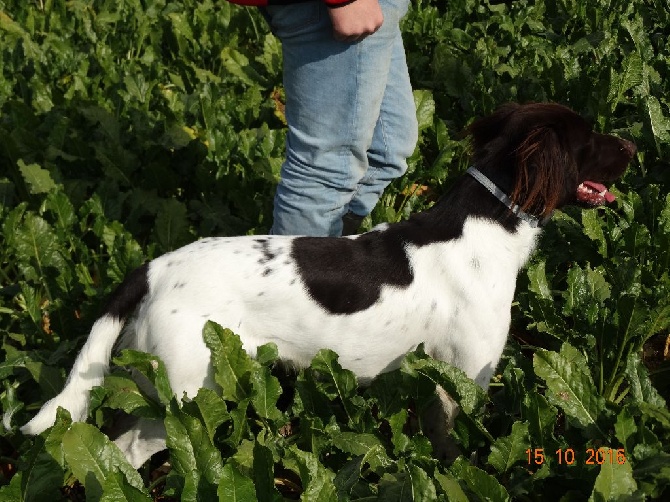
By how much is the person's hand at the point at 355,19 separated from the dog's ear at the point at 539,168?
2.24ft

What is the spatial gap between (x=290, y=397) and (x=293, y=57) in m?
1.46

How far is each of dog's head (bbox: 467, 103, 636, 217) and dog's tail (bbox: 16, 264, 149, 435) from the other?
136cm

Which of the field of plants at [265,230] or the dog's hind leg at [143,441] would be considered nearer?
the field of plants at [265,230]

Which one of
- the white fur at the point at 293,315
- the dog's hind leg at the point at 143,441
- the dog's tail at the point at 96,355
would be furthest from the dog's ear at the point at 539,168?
the dog's hind leg at the point at 143,441

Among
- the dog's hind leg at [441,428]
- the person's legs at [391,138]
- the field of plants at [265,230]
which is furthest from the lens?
the person's legs at [391,138]

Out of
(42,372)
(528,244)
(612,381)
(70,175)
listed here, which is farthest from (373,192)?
(70,175)

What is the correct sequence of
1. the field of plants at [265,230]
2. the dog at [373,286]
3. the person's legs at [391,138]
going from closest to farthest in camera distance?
1. the field of plants at [265,230]
2. the dog at [373,286]
3. the person's legs at [391,138]

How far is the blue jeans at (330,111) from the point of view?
3.13 m

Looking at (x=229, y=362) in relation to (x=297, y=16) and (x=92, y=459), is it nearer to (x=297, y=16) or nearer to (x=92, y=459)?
(x=92, y=459)

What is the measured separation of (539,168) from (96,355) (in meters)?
1.71

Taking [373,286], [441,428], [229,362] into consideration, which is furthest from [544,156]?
[229,362]

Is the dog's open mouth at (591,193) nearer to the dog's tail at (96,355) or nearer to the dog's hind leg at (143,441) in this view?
the dog's tail at (96,355)

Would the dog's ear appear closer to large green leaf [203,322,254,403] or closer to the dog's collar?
the dog's collar

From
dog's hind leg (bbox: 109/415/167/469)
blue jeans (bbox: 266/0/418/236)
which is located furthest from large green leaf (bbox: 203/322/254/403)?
blue jeans (bbox: 266/0/418/236)
